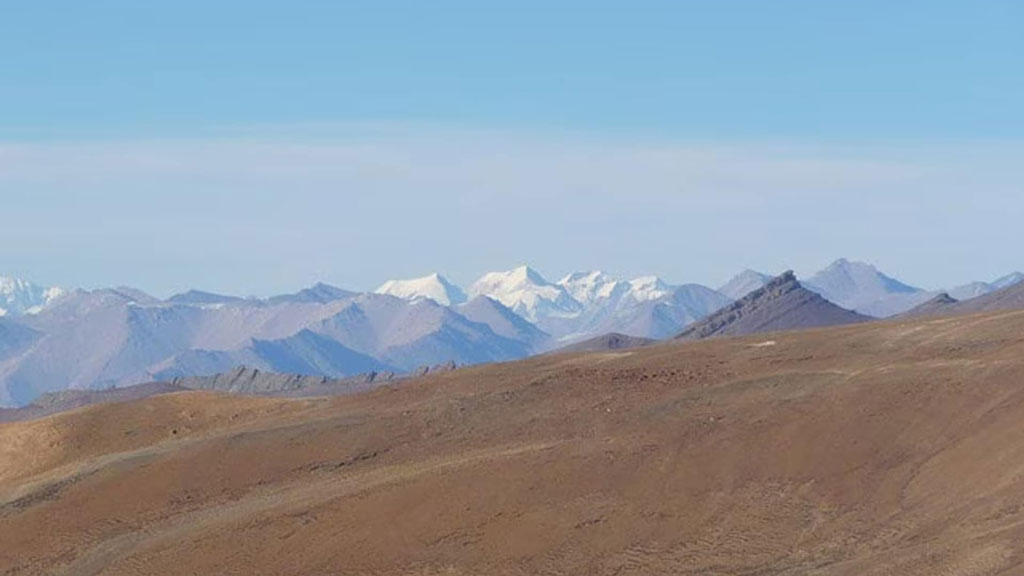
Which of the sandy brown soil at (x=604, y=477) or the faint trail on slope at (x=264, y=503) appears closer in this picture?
the sandy brown soil at (x=604, y=477)

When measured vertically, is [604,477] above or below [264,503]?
below

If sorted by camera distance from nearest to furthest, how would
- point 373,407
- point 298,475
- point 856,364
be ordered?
point 298,475 < point 856,364 < point 373,407

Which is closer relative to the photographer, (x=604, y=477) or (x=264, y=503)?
(x=604, y=477)

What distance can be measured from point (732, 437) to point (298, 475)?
20.8 metres

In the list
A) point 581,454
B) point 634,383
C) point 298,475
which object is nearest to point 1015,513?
point 581,454

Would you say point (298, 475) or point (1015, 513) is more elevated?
point (298, 475)

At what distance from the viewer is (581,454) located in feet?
247

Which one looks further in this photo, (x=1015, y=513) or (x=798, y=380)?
(x=798, y=380)

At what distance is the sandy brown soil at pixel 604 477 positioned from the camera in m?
66.2

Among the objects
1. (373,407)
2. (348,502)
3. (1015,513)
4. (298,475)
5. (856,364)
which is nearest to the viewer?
(1015,513)

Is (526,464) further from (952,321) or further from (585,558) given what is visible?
(952,321)

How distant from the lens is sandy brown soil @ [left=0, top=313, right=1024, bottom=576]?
66.2 meters

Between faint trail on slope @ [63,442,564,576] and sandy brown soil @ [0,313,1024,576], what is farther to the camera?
faint trail on slope @ [63,442,564,576]

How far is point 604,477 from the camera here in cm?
7300
